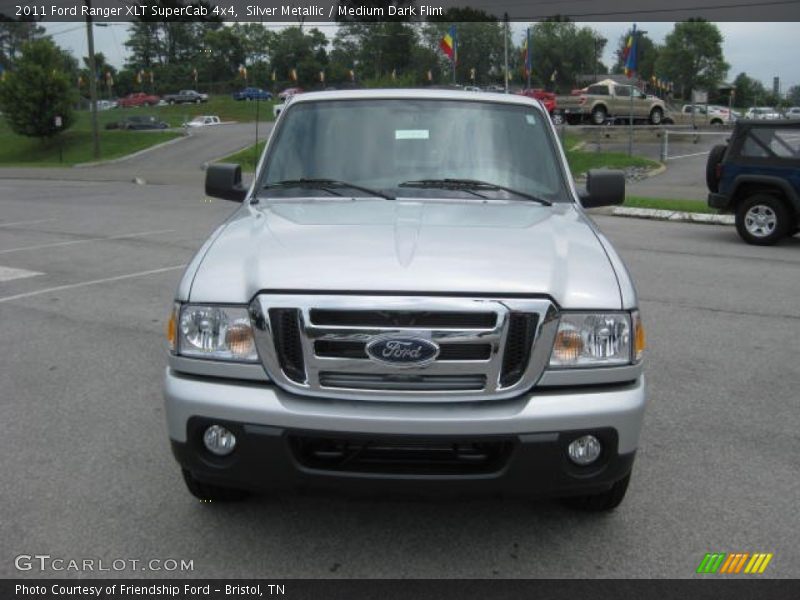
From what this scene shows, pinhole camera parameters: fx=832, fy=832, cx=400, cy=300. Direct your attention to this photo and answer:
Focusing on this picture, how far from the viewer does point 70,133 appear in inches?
2056

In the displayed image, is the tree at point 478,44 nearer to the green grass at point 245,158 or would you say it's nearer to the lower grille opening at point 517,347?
the green grass at point 245,158

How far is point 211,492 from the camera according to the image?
3.55m

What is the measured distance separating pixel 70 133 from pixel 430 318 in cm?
5455

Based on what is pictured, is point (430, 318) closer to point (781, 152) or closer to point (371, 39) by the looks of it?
point (781, 152)

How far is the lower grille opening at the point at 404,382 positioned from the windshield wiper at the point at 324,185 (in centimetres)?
146

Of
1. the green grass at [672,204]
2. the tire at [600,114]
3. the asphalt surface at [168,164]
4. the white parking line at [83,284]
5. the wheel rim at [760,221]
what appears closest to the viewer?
the white parking line at [83,284]

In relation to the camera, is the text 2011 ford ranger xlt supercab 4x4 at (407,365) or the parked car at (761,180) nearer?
the text 2011 ford ranger xlt supercab 4x4 at (407,365)

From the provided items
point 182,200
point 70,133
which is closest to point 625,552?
point 182,200

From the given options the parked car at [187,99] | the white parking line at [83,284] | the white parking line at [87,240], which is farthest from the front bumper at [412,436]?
the parked car at [187,99]

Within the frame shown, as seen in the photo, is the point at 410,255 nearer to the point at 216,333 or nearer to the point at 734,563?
the point at 216,333

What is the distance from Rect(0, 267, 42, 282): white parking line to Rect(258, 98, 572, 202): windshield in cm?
621

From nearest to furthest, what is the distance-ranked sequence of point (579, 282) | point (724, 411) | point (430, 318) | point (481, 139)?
point (430, 318) < point (579, 282) < point (481, 139) < point (724, 411)

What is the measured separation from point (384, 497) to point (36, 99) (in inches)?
1995
